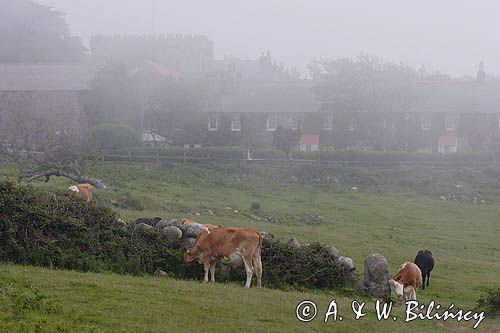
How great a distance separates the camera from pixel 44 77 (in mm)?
75688

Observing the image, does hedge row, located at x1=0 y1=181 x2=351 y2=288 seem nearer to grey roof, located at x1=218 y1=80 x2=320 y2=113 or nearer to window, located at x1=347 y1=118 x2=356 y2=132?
window, located at x1=347 y1=118 x2=356 y2=132

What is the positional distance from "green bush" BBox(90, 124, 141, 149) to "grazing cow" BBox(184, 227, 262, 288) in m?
44.4

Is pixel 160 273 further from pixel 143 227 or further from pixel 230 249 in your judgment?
pixel 230 249

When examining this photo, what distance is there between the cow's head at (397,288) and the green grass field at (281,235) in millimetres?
1181

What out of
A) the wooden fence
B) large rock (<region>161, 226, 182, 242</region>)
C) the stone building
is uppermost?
the stone building

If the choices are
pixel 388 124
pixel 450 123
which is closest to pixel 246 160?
pixel 388 124

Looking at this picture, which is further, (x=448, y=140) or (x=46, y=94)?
(x=448, y=140)

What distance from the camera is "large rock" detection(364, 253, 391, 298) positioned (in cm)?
Answer: 1791

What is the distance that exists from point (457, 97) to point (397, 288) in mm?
66007

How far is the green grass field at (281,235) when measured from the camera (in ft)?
41.6

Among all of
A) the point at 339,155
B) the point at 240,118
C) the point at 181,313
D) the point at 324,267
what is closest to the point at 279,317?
the point at 181,313

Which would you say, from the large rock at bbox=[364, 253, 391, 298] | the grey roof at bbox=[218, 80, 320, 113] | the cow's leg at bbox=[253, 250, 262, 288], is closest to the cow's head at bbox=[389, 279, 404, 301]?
the large rock at bbox=[364, 253, 391, 298]

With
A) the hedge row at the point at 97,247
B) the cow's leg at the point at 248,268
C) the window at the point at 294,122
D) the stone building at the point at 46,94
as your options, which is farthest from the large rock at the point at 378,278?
the window at the point at 294,122

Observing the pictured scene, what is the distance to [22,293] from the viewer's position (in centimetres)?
1257
